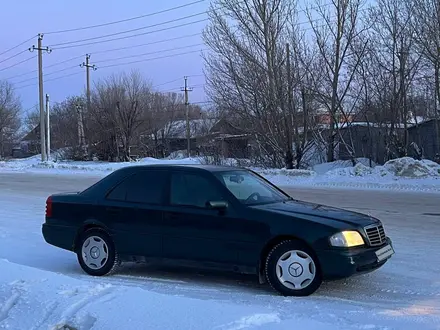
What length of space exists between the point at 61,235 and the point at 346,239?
3.81m

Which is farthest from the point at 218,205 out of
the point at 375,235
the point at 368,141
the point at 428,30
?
the point at 368,141

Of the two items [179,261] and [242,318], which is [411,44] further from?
[242,318]

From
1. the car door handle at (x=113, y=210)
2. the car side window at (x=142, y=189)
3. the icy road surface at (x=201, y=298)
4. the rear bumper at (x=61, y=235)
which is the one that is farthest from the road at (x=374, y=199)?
the rear bumper at (x=61, y=235)

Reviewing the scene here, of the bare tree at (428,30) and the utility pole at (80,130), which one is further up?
the bare tree at (428,30)

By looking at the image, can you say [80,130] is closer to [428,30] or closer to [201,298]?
[428,30]

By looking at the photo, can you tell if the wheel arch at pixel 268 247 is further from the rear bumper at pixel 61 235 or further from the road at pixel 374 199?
the road at pixel 374 199

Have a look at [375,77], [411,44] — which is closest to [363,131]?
[375,77]

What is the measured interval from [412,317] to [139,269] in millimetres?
3733

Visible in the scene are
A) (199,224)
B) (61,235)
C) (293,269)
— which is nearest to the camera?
(293,269)

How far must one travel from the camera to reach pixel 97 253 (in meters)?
7.29

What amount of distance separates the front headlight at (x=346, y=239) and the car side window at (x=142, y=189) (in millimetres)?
2213

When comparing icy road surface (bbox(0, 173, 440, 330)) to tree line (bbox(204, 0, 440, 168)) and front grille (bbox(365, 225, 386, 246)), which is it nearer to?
front grille (bbox(365, 225, 386, 246))

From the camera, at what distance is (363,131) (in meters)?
28.5

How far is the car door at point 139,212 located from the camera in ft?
22.6
